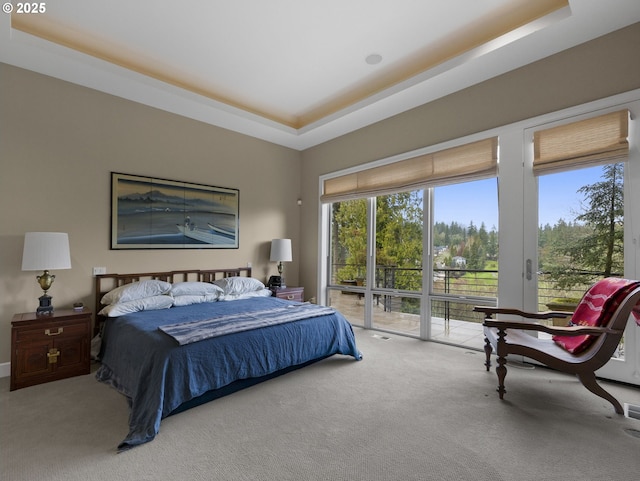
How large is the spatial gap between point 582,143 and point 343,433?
3.30 metres

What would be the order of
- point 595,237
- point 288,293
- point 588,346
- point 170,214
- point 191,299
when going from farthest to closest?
point 288,293, point 170,214, point 191,299, point 595,237, point 588,346

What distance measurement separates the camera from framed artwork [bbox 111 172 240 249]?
384cm

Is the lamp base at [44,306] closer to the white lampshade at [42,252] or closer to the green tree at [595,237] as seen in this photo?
the white lampshade at [42,252]

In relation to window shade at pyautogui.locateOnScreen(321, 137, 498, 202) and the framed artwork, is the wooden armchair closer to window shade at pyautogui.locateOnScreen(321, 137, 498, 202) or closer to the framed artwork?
window shade at pyautogui.locateOnScreen(321, 137, 498, 202)

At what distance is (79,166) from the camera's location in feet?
11.7

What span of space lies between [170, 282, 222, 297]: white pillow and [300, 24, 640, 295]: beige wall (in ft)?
8.85

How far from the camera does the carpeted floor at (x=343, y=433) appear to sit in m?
1.76

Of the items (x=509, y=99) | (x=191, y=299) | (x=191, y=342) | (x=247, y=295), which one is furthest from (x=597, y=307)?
(x=191, y=299)

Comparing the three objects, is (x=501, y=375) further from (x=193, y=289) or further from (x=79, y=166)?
(x=79, y=166)

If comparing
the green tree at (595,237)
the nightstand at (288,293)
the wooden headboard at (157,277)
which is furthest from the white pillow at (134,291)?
the green tree at (595,237)

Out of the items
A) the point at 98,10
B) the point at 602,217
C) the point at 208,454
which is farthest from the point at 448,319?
the point at 98,10

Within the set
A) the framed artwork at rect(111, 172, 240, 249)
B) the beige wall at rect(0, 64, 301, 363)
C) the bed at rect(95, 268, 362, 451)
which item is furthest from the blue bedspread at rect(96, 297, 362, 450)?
the framed artwork at rect(111, 172, 240, 249)

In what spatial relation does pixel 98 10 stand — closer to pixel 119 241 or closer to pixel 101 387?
pixel 119 241

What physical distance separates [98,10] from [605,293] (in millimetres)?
4917
